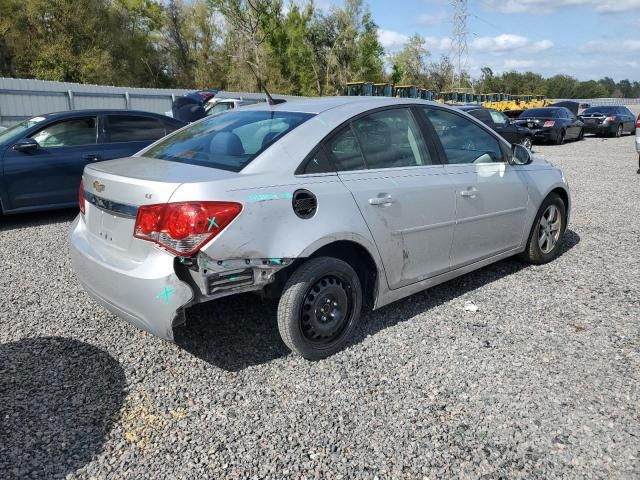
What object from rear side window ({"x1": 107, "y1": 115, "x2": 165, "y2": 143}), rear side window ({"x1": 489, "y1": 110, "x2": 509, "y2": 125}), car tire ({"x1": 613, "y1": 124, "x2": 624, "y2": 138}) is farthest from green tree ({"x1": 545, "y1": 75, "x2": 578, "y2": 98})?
rear side window ({"x1": 107, "y1": 115, "x2": 165, "y2": 143})

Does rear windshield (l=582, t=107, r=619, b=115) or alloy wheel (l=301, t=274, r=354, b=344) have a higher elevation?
rear windshield (l=582, t=107, r=619, b=115)

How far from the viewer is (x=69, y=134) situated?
7.18 meters

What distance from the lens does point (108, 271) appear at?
10.2ft

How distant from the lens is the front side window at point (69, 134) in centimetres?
699

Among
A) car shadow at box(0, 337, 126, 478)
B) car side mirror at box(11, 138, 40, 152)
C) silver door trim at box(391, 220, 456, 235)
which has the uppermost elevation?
car side mirror at box(11, 138, 40, 152)

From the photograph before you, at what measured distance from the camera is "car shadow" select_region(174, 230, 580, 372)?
3.50m

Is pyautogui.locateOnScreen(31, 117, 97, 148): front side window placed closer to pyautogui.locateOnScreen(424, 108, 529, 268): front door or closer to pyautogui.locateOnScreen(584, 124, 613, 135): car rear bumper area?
pyautogui.locateOnScreen(424, 108, 529, 268): front door

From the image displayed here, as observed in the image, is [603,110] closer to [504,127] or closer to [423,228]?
[504,127]

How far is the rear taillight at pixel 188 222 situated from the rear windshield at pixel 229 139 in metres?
0.37

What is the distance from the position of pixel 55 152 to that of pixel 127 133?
41.3 inches

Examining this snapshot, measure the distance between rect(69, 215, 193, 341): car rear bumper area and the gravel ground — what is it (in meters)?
0.44

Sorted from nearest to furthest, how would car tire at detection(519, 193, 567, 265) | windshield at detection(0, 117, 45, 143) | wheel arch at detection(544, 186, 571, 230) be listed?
car tire at detection(519, 193, 567, 265) → wheel arch at detection(544, 186, 571, 230) → windshield at detection(0, 117, 45, 143)

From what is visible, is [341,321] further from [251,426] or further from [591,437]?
[591,437]

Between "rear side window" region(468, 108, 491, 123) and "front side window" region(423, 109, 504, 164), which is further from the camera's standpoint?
"rear side window" region(468, 108, 491, 123)
